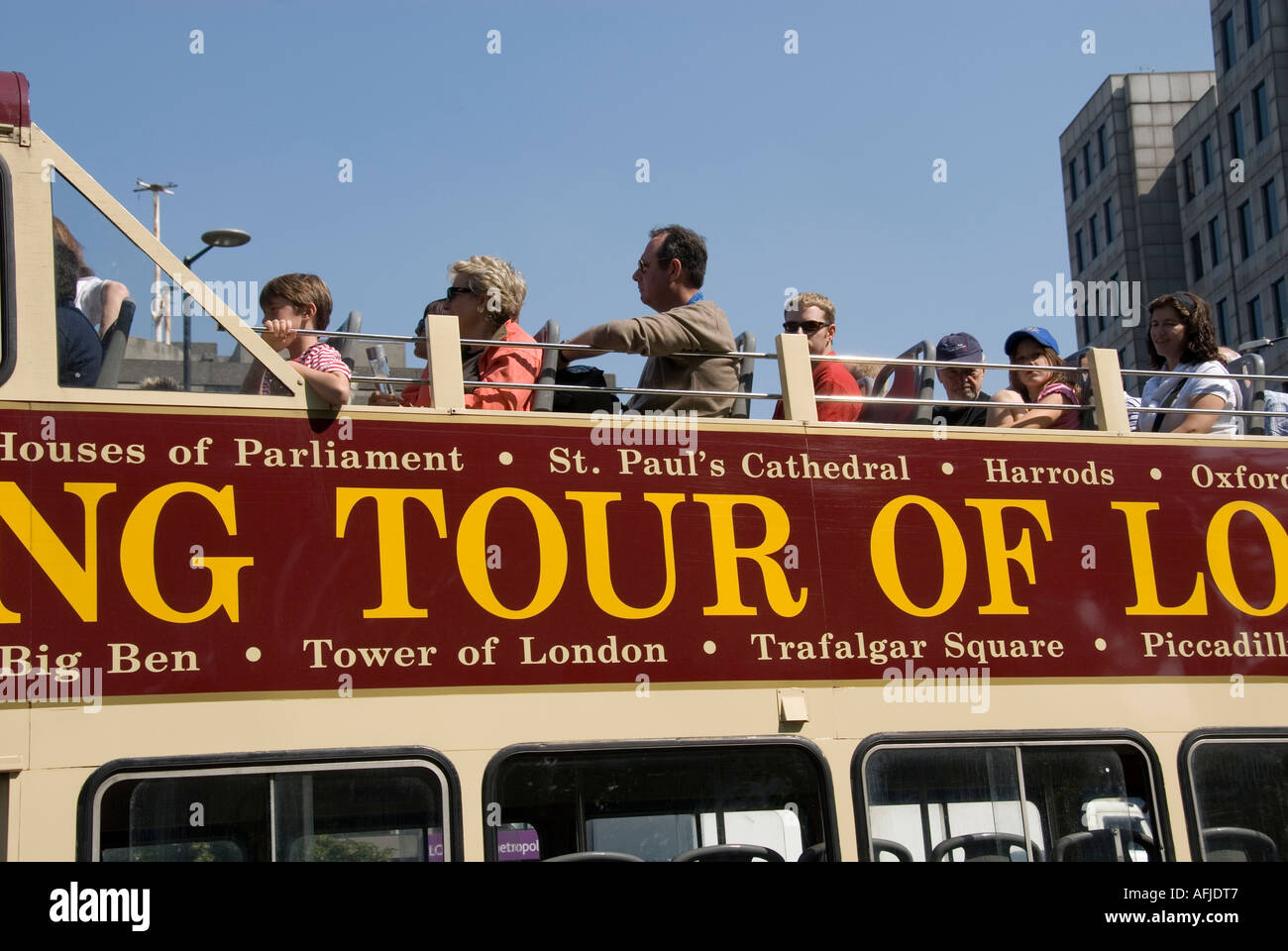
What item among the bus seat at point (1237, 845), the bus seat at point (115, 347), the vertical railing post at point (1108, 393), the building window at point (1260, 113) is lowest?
the bus seat at point (1237, 845)

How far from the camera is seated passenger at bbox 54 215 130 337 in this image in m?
5.14

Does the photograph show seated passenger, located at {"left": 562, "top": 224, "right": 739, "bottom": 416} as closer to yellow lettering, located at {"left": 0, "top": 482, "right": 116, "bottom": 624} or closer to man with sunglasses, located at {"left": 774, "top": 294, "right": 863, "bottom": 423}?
man with sunglasses, located at {"left": 774, "top": 294, "right": 863, "bottom": 423}

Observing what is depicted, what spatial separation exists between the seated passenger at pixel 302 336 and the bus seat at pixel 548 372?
33.4 inches

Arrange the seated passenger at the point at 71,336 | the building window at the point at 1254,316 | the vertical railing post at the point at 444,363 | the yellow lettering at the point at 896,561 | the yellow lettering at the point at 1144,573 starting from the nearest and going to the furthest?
the seated passenger at the point at 71,336
the vertical railing post at the point at 444,363
the yellow lettering at the point at 896,561
the yellow lettering at the point at 1144,573
the building window at the point at 1254,316

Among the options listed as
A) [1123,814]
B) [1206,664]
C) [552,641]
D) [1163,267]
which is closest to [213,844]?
[552,641]

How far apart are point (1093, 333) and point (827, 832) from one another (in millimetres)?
56465

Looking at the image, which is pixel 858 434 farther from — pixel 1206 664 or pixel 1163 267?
pixel 1163 267

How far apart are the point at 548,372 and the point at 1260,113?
48370 millimetres

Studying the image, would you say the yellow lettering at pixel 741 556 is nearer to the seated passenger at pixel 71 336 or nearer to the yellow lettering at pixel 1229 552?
the yellow lettering at pixel 1229 552

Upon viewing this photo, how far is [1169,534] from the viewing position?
6316mm

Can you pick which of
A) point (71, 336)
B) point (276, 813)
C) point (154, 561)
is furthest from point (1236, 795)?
point (71, 336)

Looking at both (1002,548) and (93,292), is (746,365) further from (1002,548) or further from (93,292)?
(93,292)

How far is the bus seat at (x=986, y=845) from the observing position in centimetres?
570

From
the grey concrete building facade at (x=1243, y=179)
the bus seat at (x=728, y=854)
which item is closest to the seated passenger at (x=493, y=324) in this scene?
the bus seat at (x=728, y=854)
